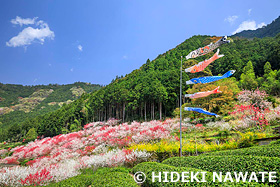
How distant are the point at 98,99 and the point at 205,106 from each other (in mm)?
25190

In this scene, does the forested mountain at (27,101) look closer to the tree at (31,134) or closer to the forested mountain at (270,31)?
the tree at (31,134)

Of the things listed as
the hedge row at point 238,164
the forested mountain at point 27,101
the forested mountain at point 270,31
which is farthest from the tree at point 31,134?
the forested mountain at point 270,31

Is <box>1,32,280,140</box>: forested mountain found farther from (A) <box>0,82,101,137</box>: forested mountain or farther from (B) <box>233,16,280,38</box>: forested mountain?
(B) <box>233,16,280,38</box>: forested mountain

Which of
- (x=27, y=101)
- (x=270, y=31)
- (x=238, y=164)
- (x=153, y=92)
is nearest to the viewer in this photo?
(x=238, y=164)

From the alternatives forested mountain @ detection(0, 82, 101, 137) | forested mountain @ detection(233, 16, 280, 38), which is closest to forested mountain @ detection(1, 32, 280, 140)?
forested mountain @ detection(0, 82, 101, 137)

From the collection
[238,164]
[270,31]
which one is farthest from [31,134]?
[270,31]

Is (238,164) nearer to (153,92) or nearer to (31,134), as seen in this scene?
(153,92)

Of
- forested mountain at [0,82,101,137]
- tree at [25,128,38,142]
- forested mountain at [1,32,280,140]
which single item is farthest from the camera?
forested mountain at [0,82,101,137]

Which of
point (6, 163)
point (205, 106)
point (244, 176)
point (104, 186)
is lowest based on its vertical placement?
point (6, 163)

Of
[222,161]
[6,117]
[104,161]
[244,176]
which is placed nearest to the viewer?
[244,176]

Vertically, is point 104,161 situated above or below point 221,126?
below

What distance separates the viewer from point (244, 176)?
437 cm

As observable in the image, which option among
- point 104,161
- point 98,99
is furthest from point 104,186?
point 98,99

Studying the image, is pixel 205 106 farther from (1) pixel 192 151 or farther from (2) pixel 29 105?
(2) pixel 29 105
